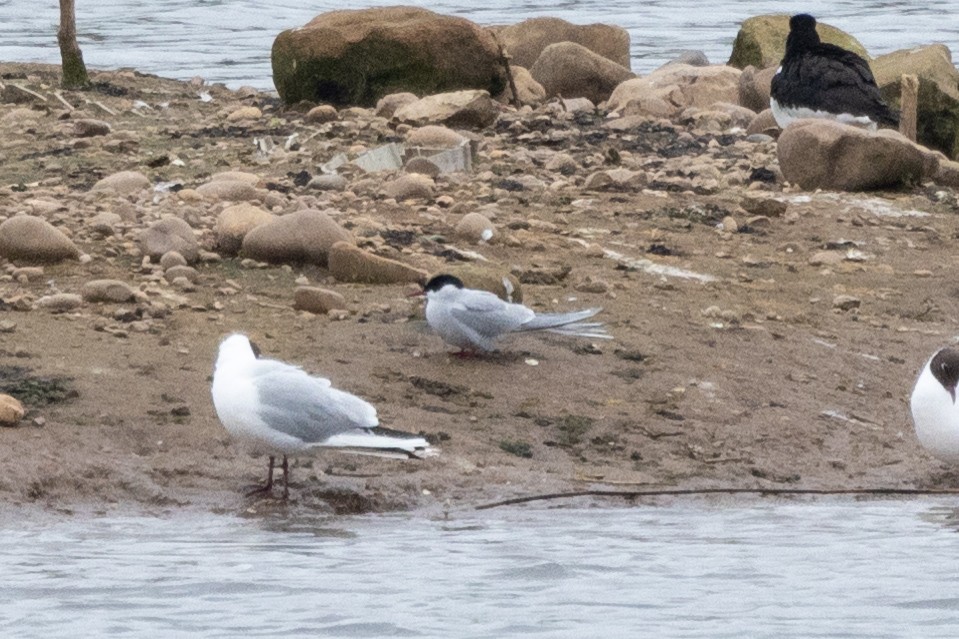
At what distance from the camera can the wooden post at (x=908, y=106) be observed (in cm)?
1336

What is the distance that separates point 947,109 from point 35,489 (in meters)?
9.31

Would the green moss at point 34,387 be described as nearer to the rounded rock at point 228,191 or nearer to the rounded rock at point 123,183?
the rounded rock at point 228,191

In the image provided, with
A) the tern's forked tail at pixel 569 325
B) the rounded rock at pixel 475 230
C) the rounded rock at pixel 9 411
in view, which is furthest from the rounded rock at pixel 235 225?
the rounded rock at pixel 9 411

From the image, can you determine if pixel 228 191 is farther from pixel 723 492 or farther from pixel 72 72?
pixel 72 72

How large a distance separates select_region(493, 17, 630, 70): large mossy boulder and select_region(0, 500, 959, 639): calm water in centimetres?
1047

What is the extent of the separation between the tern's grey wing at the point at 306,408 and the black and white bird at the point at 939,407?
89.9 inches

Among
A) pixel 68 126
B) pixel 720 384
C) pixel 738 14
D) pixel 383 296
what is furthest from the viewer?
pixel 738 14

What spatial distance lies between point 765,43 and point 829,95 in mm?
4046

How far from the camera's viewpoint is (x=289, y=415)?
6801 mm

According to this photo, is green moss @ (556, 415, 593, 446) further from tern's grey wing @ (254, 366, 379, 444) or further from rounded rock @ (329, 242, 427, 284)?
rounded rock @ (329, 242, 427, 284)

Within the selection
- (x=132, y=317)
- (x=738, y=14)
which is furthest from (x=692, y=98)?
(x=738, y=14)

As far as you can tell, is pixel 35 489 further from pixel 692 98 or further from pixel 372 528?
pixel 692 98

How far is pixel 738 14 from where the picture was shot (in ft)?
94.7

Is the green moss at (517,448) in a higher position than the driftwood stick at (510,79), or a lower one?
lower
